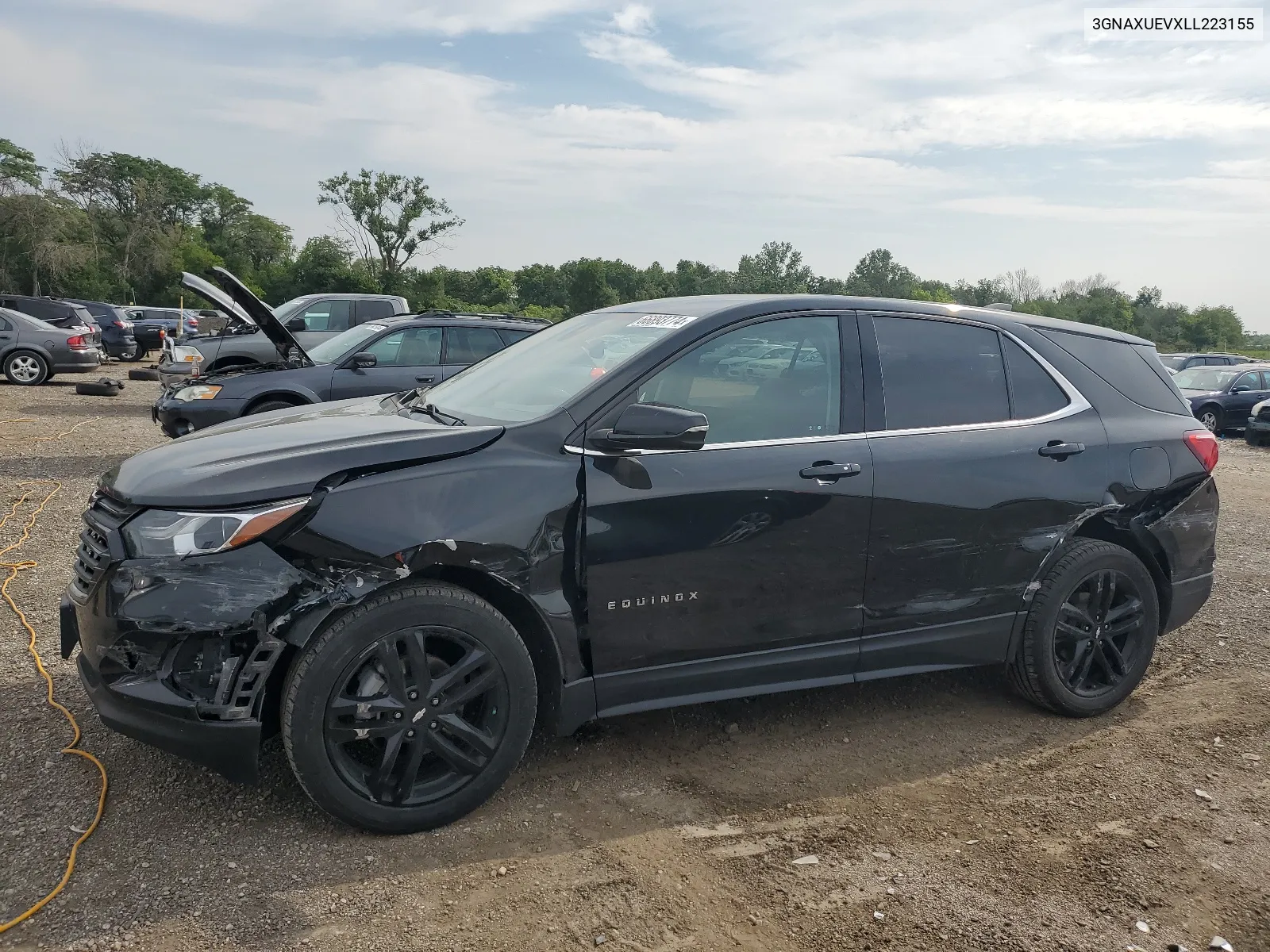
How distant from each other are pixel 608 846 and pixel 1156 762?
2287 mm

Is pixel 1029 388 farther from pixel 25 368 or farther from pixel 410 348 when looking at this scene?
pixel 25 368

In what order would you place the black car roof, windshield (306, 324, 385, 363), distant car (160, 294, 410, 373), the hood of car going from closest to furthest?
the black car roof
the hood of car
windshield (306, 324, 385, 363)
distant car (160, 294, 410, 373)

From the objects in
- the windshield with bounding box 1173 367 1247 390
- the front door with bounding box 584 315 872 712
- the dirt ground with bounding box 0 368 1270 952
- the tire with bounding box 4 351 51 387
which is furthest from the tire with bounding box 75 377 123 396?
the windshield with bounding box 1173 367 1247 390

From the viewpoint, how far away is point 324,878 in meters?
2.81

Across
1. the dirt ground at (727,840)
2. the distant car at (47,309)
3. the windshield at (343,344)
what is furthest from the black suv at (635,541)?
the distant car at (47,309)

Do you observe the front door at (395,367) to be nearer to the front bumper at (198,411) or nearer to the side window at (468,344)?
the side window at (468,344)

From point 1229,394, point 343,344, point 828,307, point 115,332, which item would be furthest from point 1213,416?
point 115,332

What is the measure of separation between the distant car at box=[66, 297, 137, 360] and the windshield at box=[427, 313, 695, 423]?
26.4 m

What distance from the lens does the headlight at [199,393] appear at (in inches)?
355

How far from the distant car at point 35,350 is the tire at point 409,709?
1866 centimetres

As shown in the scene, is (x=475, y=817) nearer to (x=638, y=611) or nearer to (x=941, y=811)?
(x=638, y=611)

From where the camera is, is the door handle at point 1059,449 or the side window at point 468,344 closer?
the door handle at point 1059,449

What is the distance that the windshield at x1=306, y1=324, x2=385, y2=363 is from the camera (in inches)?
395

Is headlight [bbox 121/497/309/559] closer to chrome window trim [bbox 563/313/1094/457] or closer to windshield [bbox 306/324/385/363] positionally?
chrome window trim [bbox 563/313/1094/457]
